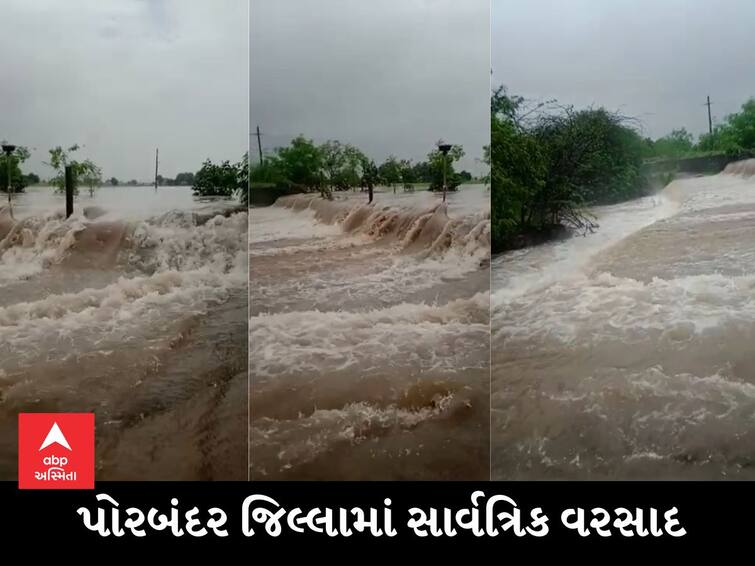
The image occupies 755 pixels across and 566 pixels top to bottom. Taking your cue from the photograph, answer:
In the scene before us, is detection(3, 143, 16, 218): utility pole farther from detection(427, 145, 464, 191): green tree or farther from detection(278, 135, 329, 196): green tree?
detection(427, 145, 464, 191): green tree

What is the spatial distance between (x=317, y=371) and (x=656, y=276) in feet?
4.86

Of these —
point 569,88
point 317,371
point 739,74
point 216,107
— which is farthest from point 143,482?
point 739,74

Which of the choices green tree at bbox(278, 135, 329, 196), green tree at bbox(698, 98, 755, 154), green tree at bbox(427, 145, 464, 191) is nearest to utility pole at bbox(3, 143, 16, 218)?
green tree at bbox(278, 135, 329, 196)

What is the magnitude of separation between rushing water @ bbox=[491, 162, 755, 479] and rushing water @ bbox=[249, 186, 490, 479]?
146mm

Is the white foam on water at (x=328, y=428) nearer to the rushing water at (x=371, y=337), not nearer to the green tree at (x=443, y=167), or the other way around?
the rushing water at (x=371, y=337)

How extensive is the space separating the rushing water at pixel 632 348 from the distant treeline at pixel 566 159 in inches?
3.4

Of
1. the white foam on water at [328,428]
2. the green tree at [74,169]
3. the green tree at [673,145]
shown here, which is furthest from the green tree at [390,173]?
the green tree at [74,169]

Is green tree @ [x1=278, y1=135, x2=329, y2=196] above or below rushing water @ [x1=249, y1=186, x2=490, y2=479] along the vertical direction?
above

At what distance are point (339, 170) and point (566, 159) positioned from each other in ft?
3.20

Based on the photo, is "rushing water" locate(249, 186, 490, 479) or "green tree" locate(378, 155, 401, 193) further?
"green tree" locate(378, 155, 401, 193)

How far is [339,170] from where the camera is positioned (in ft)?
7.65

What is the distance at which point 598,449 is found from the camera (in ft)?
7.30

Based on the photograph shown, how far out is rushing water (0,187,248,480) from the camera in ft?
7.31

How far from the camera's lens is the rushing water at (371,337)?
2.21m
